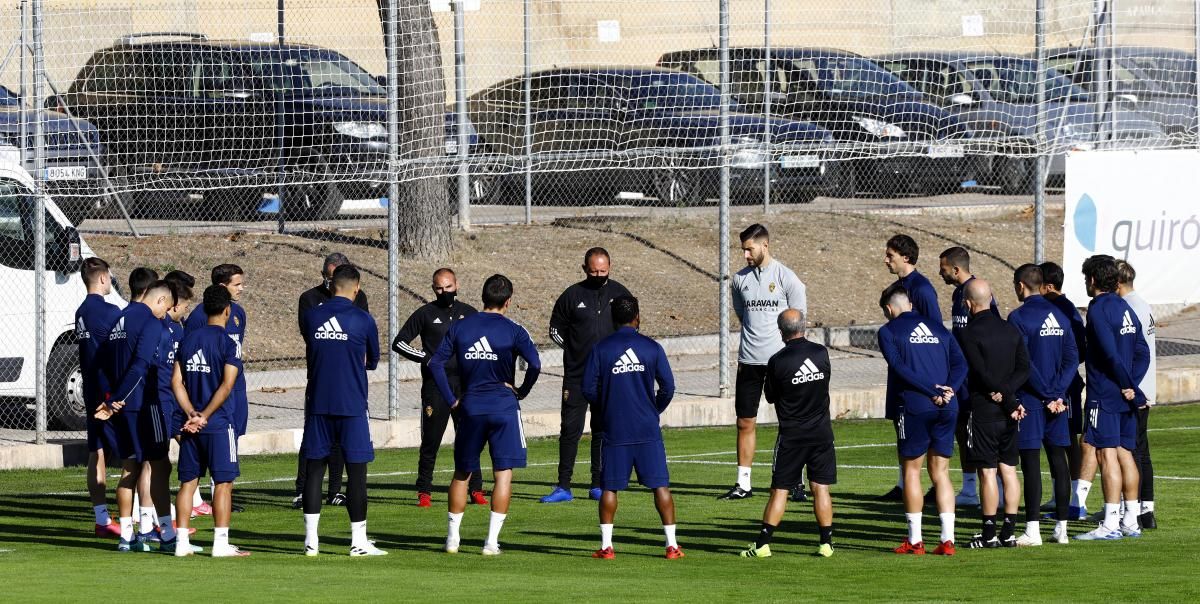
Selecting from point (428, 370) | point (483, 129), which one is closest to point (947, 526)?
point (428, 370)

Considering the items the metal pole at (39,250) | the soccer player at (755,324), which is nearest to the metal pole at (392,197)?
the metal pole at (39,250)

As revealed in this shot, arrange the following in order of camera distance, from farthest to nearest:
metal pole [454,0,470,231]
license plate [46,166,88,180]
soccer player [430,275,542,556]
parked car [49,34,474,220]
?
parked car [49,34,474,220]
metal pole [454,0,470,231]
license plate [46,166,88,180]
soccer player [430,275,542,556]

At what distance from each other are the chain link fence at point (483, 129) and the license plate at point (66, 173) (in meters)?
0.10

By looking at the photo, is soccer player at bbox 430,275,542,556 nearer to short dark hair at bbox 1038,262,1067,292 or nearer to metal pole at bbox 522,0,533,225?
short dark hair at bbox 1038,262,1067,292

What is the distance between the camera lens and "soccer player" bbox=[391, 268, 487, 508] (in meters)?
13.6

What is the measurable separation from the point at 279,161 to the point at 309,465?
28.9ft

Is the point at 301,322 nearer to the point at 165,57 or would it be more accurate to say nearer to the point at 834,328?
the point at 165,57

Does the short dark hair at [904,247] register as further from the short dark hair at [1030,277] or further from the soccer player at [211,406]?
the soccer player at [211,406]

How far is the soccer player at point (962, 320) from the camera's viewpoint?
11.9 meters

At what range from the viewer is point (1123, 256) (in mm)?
19125

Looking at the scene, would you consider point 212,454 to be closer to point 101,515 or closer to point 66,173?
point 101,515

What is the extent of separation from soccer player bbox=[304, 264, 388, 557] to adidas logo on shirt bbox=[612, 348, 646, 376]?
151 centimetres

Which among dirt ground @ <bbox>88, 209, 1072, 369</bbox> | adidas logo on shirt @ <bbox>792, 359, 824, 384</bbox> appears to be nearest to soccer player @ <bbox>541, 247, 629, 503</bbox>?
adidas logo on shirt @ <bbox>792, 359, 824, 384</bbox>

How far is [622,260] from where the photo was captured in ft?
74.6
